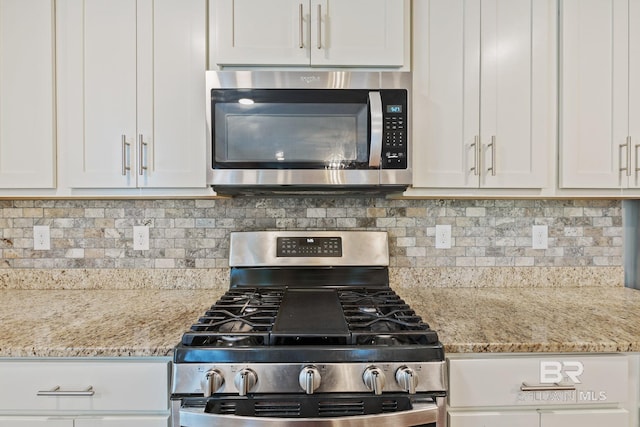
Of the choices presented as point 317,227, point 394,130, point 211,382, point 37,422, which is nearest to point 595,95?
point 394,130

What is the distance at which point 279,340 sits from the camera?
3.33ft

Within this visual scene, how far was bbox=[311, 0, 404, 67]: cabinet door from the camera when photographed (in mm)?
1426

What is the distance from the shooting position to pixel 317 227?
176 cm

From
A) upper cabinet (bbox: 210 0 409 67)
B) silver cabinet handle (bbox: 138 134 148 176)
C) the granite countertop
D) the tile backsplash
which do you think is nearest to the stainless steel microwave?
upper cabinet (bbox: 210 0 409 67)

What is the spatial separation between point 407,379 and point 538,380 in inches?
17.1

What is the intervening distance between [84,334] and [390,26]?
155cm

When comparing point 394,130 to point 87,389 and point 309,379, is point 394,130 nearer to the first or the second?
point 309,379

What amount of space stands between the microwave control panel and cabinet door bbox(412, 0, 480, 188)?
0.39 ft

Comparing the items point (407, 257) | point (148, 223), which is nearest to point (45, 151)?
point (148, 223)

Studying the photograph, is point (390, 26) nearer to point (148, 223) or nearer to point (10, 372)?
point (148, 223)

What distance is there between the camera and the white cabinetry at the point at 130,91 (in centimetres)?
143

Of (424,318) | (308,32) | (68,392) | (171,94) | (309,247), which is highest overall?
(308,32)

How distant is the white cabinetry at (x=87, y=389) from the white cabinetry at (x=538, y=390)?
87cm

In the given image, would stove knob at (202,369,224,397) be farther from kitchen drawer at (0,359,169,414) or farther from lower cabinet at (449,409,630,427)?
lower cabinet at (449,409,630,427)
